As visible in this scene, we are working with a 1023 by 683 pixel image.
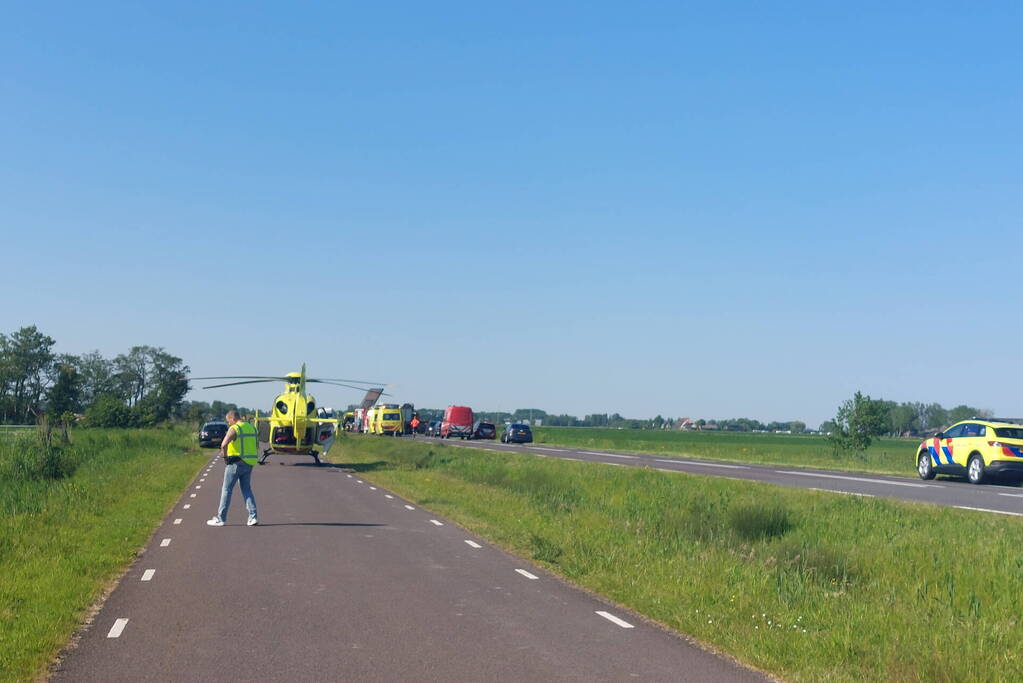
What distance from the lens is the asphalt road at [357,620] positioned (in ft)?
25.2

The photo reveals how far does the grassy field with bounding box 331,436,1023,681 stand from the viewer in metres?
8.41

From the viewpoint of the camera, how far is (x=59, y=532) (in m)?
15.0

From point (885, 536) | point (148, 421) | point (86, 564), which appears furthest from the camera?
point (148, 421)

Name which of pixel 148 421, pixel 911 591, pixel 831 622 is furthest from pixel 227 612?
pixel 148 421

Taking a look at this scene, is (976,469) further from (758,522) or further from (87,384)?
(87,384)

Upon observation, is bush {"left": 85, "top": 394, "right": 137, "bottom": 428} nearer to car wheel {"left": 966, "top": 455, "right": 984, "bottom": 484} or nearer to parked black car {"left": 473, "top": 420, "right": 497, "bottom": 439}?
parked black car {"left": 473, "top": 420, "right": 497, "bottom": 439}

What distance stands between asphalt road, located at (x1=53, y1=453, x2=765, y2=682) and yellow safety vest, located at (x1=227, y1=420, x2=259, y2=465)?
1.60 metres

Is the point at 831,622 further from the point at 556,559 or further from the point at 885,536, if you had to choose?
the point at 885,536


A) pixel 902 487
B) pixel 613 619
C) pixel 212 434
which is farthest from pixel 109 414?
pixel 613 619

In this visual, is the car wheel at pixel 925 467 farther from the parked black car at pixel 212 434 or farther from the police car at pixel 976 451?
the parked black car at pixel 212 434

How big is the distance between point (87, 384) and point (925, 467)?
163m

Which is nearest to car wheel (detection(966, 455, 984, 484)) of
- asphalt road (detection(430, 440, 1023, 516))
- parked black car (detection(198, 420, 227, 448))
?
asphalt road (detection(430, 440, 1023, 516))

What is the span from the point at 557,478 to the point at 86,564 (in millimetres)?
17260

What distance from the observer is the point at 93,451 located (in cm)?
3950
